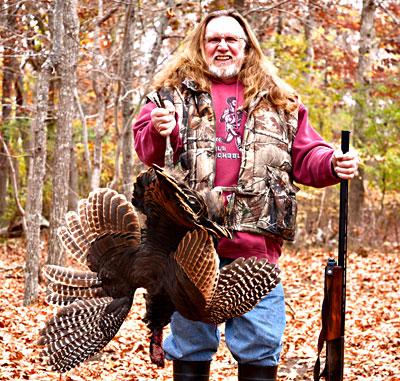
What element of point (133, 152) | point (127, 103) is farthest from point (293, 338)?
point (133, 152)

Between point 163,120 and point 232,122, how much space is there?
520mm

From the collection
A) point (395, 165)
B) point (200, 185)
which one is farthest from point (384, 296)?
point (200, 185)

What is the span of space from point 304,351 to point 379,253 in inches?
329

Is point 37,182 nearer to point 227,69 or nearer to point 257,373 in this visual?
point 227,69

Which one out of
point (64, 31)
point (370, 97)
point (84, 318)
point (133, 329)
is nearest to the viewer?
point (84, 318)

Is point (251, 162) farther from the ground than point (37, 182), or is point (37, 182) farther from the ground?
point (251, 162)

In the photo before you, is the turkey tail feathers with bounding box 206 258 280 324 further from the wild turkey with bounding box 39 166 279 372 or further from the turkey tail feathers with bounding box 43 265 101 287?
the turkey tail feathers with bounding box 43 265 101 287

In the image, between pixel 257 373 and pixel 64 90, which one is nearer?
pixel 257 373

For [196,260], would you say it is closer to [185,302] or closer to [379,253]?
[185,302]

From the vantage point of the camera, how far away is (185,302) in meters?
3.58

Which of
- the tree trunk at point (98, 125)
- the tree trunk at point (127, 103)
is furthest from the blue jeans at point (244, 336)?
the tree trunk at point (98, 125)

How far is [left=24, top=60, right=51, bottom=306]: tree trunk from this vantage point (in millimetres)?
9703

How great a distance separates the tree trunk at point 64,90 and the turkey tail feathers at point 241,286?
617cm

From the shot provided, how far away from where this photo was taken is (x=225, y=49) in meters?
4.06
